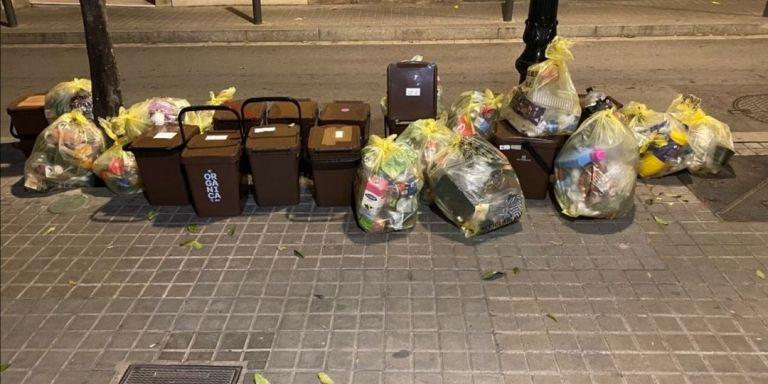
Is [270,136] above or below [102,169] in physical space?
above

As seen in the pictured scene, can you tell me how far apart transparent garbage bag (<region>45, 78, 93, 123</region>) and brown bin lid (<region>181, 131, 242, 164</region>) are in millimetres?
1522

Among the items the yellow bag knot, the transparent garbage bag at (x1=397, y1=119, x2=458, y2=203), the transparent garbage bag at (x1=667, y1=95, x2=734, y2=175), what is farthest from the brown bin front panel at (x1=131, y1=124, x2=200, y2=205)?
the transparent garbage bag at (x1=667, y1=95, x2=734, y2=175)

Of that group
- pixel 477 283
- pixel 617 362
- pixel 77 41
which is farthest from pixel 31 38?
pixel 617 362

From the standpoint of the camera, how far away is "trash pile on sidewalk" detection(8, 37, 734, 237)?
422 cm

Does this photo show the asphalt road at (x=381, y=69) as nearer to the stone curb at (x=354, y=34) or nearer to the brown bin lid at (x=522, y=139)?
the stone curb at (x=354, y=34)

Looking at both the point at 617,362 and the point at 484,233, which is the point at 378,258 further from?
the point at 617,362

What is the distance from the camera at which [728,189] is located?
15.9 ft

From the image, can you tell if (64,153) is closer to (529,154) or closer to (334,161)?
(334,161)

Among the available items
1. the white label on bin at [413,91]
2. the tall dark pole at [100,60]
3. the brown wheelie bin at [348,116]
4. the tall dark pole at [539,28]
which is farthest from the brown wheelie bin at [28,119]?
the tall dark pole at [539,28]

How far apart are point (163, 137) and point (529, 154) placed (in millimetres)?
2928

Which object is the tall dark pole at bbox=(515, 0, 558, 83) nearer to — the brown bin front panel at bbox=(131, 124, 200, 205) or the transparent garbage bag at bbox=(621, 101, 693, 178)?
the transparent garbage bag at bbox=(621, 101, 693, 178)

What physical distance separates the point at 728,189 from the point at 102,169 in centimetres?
535

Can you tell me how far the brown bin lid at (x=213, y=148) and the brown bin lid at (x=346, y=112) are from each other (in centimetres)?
80

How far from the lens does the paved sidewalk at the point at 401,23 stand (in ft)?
33.7
